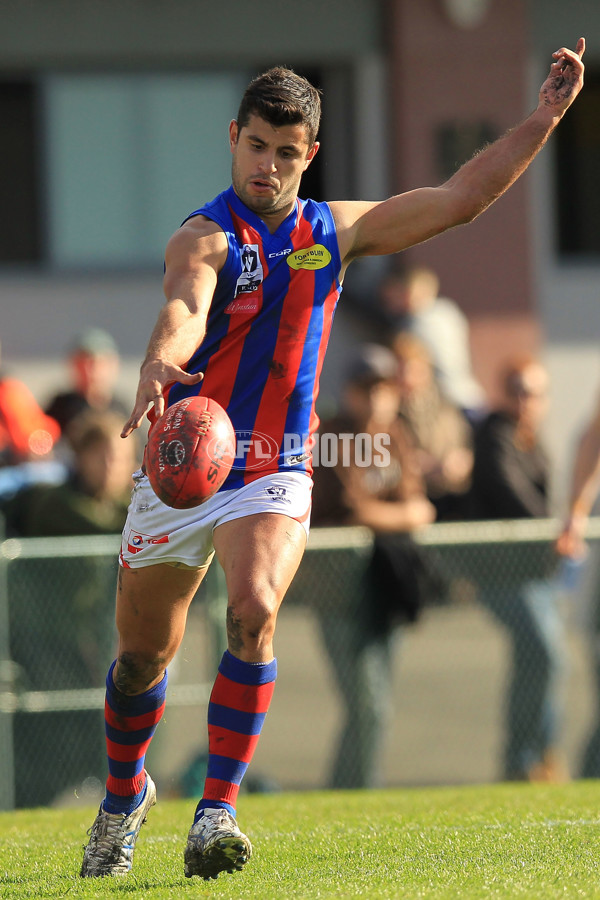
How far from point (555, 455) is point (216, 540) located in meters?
11.7

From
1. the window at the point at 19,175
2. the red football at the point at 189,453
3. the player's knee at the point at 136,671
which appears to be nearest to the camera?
the red football at the point at 189,453

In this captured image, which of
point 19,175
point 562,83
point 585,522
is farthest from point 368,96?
point 562,83

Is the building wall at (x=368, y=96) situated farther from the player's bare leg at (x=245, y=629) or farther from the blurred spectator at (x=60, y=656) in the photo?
the player's bare leg at (x=245, y=629)

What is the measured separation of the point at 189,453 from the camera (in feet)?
14.1

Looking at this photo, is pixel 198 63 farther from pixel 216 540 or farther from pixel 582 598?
pixel 216 540

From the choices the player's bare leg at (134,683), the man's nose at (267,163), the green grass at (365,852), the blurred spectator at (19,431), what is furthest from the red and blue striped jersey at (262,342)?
the blurred spectator at (19,431)

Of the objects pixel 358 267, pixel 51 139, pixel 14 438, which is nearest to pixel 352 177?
pixel 358 267

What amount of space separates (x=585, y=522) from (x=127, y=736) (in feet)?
15.0

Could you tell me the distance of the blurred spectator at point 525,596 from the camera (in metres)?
8.63

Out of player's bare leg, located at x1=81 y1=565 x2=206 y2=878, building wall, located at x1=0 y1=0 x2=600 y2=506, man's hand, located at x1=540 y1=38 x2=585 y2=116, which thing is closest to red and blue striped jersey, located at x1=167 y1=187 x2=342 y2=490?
player's bare leg, located at x1=81 y1=565 x2=206 y2=878

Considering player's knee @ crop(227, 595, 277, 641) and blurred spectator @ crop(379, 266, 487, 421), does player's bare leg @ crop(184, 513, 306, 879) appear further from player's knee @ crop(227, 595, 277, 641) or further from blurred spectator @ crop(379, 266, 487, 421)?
blurred spectator @ crop(379, 266, 487, 421)

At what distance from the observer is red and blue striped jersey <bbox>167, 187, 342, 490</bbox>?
477 cm

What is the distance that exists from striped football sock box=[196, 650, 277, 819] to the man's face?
153 centimetres

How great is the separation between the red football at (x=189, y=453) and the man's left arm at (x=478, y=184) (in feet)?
3.12
